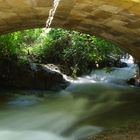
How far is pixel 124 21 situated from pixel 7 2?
1731mm

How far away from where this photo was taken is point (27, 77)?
35.4 feet

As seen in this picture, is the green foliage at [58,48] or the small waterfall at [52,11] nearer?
the small waterfall at [52,11]

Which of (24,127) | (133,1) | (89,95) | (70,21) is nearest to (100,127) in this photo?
(24,127)

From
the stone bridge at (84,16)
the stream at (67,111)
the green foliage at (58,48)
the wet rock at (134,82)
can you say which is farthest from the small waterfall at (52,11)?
the wet rock at (134,82)

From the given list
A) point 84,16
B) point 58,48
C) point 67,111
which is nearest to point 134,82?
point 58,48

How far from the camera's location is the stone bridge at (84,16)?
14.4 feet

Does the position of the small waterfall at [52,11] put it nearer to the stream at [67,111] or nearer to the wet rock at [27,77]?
the stream at [67,111]

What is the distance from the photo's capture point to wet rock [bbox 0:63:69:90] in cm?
1072

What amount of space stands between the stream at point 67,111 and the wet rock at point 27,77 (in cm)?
48

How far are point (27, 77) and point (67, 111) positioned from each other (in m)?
3.43

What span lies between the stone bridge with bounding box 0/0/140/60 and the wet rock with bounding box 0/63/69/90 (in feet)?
12.9

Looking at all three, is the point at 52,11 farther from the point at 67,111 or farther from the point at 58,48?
the point at 58,48

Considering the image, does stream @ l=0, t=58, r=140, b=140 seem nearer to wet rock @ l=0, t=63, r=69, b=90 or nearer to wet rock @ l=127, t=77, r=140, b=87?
wet rock @ l=127, t=77, r=140, b=87

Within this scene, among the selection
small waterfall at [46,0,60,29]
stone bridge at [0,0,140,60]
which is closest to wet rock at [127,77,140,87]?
stone bridge at [0,0,140,60]
